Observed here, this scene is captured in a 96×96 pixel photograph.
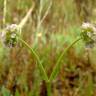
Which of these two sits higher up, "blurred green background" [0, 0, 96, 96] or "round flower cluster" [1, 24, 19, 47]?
"round flower cluster" [1, 24, 19, 47]

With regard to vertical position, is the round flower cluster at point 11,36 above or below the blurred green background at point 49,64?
above

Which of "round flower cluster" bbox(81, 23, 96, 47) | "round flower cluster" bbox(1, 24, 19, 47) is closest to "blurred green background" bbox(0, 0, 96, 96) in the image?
"round flower cluster" bbox(1, 24, 19, 47)

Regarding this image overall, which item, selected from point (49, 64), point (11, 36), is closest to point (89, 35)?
point (11, 36)

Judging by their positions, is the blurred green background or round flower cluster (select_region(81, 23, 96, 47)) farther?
the blurred green background

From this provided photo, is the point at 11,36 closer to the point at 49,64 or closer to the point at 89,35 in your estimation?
the point at 89,35

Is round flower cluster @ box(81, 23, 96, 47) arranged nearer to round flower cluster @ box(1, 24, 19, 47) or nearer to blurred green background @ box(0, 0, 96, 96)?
round flower cluster @ box(1, 24, 19, 47)

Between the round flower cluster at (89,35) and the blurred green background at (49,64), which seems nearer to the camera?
the round flower cluster at (89,35)

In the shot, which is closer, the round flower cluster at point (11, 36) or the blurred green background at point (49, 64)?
the round flower cluster at point (11, 36)

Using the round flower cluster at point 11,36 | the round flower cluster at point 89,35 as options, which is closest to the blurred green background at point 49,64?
the round flower cluster at point 11,36

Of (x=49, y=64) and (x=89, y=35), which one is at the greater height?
(x=89, y=35)

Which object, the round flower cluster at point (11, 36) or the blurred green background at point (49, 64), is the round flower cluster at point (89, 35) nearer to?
the round flower cluster at point (11, 36)

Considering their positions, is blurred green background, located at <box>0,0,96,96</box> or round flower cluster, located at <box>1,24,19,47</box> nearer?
round flower cluster, located at <box>1,24,19,47</box>
